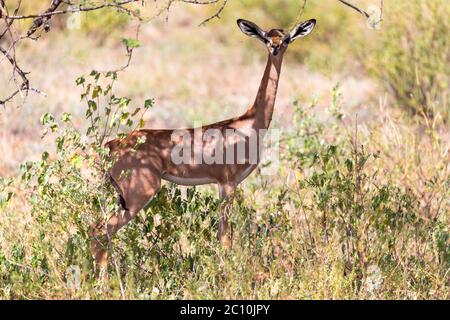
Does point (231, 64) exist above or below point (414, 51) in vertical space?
above

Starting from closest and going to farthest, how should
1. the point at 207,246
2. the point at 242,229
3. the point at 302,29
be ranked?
the point at 242,229 → the point at 207,246 → the point at 302,29

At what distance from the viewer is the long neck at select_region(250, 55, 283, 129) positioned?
673cm

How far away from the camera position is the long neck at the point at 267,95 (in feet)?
22.1

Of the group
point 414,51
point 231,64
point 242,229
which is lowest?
point 242,229

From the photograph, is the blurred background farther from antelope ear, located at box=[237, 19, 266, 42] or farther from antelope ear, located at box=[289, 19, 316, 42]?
antelope ear, located at box=[289, 19, 316, 42]

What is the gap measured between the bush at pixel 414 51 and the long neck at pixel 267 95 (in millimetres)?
5808

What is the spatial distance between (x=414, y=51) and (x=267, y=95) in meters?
6.57

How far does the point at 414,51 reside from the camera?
12.8m

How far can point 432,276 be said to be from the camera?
242 inches

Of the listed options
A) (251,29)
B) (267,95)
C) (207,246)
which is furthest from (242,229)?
(251,29)
